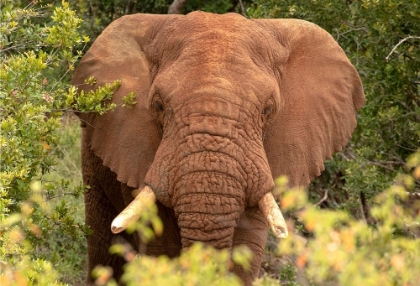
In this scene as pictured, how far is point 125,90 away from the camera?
6.42 meters

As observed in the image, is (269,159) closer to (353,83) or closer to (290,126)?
(290,126)

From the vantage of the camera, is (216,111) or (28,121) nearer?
(216,111)

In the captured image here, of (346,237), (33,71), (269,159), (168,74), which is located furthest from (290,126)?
(346,237)

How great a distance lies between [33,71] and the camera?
585 centimetres

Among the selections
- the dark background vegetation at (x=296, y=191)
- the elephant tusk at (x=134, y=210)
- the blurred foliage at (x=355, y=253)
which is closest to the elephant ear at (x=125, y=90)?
the dark background vegetation at (x=296, y=191)

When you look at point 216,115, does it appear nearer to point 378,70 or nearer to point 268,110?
point 268,110

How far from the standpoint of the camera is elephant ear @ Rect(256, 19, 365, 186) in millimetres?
6203

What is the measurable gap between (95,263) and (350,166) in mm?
1860

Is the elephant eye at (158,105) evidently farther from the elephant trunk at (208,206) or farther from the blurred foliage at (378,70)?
the blurred foliage at (378,70)

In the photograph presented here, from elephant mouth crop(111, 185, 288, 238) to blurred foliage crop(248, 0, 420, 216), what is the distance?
2.18 meters

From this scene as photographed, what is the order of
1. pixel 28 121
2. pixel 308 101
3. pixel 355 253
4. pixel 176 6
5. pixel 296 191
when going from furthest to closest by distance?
1. pixel 176 6
2. pixel 308 101
3. pixel 28 121
4. pixel 296 191
5. pixel 355 253

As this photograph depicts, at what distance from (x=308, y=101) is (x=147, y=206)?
134 centimetres

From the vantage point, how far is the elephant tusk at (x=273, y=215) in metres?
5.40

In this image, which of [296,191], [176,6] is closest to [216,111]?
[296,191]
